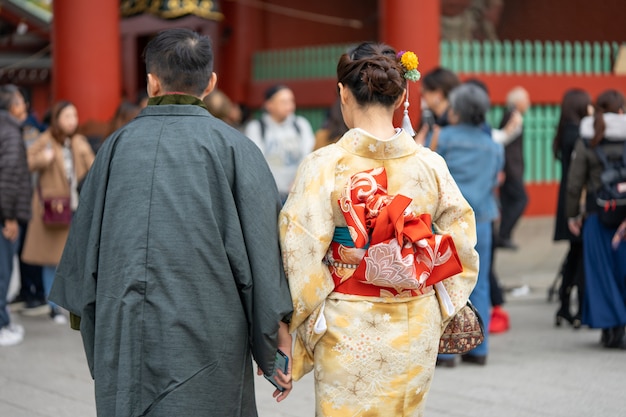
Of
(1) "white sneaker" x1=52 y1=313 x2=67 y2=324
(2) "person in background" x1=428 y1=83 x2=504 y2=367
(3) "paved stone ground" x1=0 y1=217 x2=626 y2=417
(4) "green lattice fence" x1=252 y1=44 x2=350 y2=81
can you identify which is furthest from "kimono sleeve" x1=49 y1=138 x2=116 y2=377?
(4) "green lattice fence" x1=252 y1=44 x2=350 y2=81

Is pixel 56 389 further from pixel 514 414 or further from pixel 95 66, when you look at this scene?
pixel 95 66

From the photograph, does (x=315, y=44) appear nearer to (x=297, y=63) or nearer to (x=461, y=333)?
(x=297, y=63)

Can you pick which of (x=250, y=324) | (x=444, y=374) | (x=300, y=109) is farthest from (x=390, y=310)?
(x=300, y=109)

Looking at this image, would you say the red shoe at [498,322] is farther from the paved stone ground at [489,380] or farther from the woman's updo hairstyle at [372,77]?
the woman's updo hairstyle at [372,77]

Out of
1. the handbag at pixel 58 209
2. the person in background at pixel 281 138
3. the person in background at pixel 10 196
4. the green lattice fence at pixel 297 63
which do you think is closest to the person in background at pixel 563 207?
the person in background at pixel 281 138

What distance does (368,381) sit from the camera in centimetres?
362

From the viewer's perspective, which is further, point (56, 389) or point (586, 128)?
point (586, 128)

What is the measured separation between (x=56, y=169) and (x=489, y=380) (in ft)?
12.5

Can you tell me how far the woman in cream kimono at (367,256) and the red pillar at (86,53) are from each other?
6.82 m

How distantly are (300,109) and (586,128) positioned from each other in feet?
25.2

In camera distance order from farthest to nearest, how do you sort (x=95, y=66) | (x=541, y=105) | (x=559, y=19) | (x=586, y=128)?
(x=559, y=19) → (x=541, y=105) → (x=95, y=66) → (x=586, y=128)

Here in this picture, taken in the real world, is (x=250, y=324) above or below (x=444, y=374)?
above

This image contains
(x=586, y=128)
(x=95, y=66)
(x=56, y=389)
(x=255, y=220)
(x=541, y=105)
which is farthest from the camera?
(x=541, y=105)

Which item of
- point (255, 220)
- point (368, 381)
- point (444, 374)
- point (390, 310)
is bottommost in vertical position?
point (444, 374)
